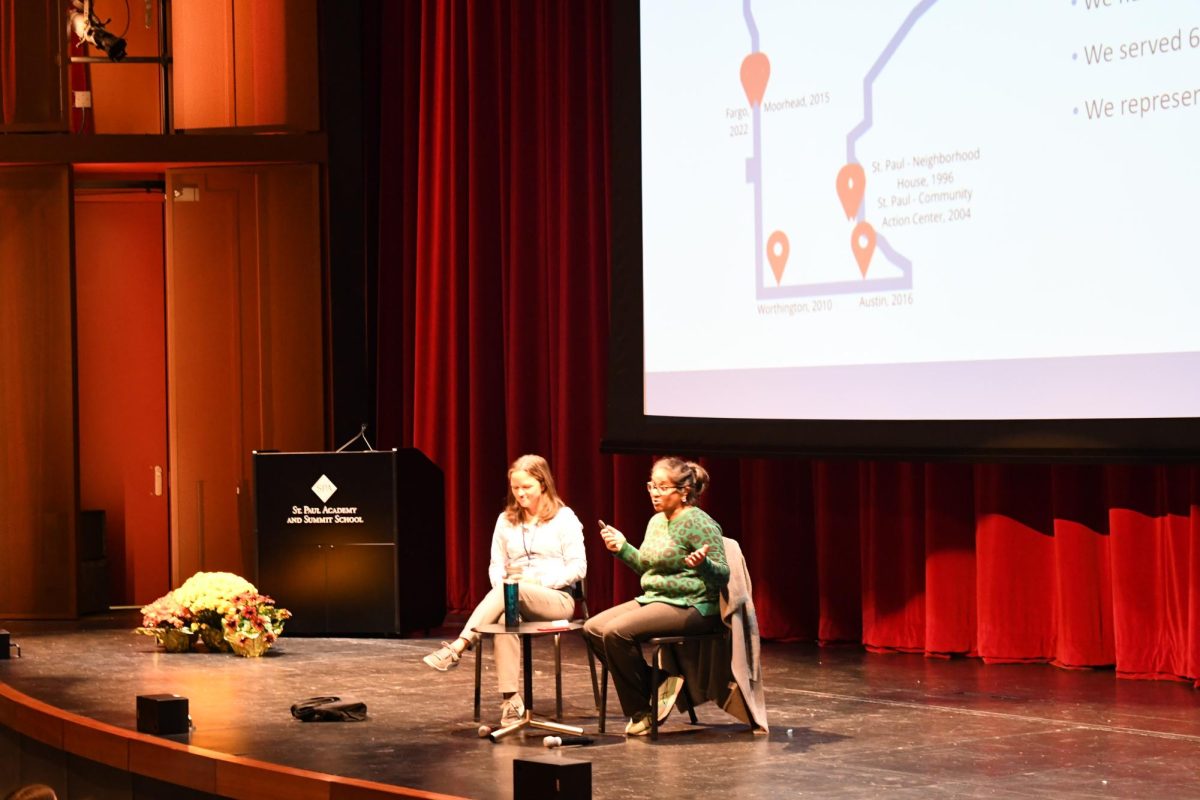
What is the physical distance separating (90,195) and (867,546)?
5.28 metres

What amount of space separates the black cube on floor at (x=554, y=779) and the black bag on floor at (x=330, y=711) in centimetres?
163

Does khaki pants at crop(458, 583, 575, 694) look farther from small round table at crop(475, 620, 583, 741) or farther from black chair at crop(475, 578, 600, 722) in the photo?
small round table at crop(475, 620, 583, 741)

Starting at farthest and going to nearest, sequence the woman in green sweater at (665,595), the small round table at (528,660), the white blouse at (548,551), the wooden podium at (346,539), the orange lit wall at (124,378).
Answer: the orange lit wall at (124,378), the wooden podium at (346,539), the white blouse at (548,551), the woman in green sweater at (665,595), the small round table at (528,660)

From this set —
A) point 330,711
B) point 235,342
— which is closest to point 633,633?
point 330,711

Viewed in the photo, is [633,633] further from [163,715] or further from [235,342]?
[235,342]

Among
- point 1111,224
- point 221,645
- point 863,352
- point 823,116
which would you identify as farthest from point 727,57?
point 221,645

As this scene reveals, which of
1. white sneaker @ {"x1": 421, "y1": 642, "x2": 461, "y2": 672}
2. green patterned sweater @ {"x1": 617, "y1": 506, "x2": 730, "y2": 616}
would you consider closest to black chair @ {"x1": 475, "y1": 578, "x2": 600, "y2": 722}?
white sneaker @ {"x1": 421, "y1": 642, "x2": 461, "y2": 672}

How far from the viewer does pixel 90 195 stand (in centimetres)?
971

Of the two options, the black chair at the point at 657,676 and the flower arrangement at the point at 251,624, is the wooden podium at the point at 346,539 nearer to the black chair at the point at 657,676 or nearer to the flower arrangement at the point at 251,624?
the flower arrangement at the point at 251,624

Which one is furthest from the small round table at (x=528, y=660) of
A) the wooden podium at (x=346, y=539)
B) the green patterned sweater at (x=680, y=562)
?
the wooden podium at (x=346, y=539)

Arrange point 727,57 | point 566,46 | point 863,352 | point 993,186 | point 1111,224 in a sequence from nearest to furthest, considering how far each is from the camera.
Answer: point 1111,224 → point 993,186 → point 863,352 → point 727,57 → point 566,46

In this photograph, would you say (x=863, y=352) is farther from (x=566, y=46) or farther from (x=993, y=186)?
(x=566, y=46)

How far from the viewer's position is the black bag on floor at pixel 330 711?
5363mm

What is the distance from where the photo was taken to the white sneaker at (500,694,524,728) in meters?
5.23
